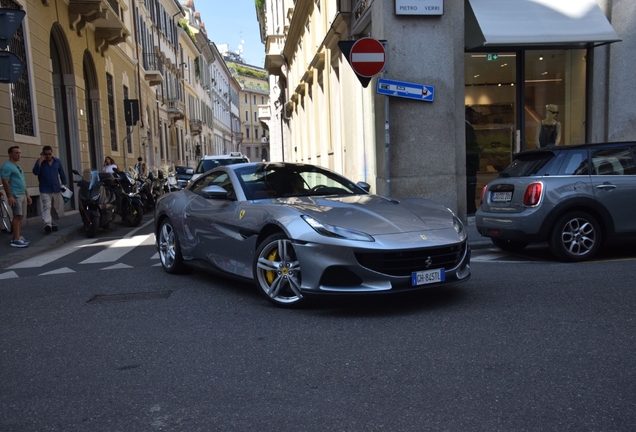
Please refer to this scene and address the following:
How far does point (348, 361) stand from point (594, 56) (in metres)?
11.2

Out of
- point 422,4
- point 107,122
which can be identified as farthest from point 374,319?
point 107,122

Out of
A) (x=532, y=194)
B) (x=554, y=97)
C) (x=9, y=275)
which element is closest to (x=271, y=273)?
(x=532, y=194)

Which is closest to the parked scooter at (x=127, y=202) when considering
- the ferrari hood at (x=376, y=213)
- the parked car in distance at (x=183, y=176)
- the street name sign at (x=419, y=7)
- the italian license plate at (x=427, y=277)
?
the parked car in distance at (x=183, y=176)

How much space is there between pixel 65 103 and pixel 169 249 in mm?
13671

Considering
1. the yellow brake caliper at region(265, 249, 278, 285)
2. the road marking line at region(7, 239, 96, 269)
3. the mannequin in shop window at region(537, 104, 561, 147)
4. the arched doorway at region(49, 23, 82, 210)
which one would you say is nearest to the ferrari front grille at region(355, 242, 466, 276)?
the yellow brake caliper at region(265, 249, 278, 285)

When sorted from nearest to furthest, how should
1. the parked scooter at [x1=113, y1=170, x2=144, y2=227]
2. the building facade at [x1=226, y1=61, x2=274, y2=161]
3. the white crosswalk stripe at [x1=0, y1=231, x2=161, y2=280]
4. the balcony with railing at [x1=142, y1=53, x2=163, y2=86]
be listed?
1. the white crosswalk stripe at [x1=0, y1=231, x2=161, y2=280]
2. the parked scooter at [x1=113, y1=170, x2=144, y2=227]
3. the balcony with railing at [x1=142, y1=53, x2=163, y2=86]
4. the building facade at [x1=226, y1=61, x2=274, y2=161]

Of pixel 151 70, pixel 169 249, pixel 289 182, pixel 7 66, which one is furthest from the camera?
pixel 151 70

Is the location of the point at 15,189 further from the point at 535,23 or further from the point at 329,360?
the point at 535,23

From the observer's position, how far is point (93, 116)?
21.7 metres

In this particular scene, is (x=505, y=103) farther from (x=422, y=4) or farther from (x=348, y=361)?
(x=348, y=361)

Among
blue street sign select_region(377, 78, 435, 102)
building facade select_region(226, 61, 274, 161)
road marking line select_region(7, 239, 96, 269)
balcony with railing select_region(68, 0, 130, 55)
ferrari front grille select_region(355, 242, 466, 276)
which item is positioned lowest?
road marking line select_region(7, 239, 96, 269)

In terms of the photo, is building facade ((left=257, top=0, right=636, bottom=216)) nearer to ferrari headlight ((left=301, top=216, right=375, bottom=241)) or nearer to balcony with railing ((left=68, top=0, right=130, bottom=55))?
ferrari headlight ((left=301, top=216, right=375, bottom=241))

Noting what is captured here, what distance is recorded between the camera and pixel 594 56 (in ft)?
41.6

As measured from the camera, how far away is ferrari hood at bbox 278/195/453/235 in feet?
16.6
